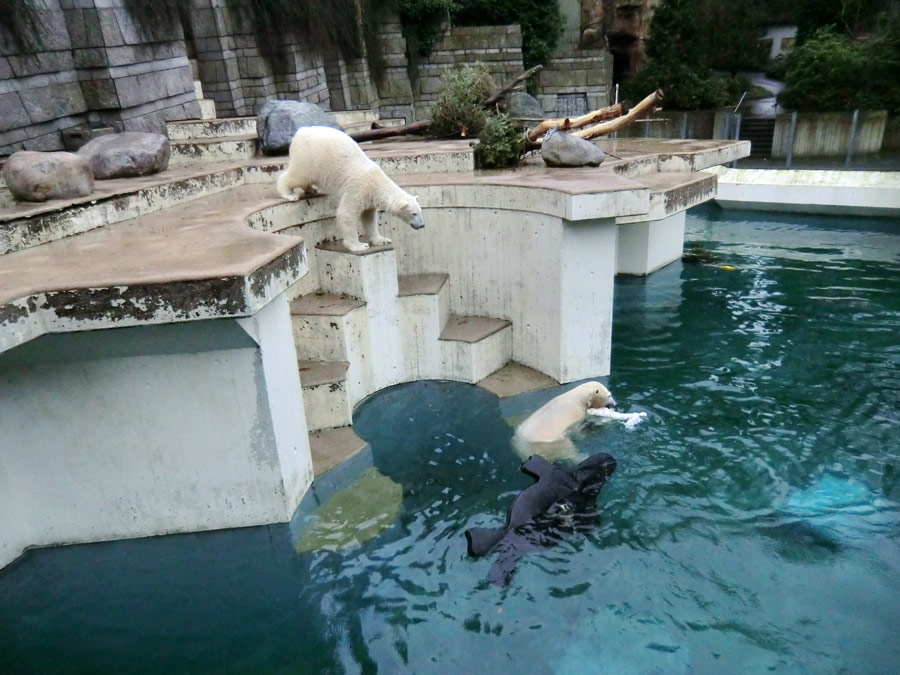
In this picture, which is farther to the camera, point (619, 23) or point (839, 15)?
point (619, 23)

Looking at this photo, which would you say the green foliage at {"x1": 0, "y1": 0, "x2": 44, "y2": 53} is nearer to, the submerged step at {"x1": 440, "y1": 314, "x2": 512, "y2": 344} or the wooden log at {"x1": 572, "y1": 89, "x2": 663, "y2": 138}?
the submerged step at {"x1": 440, "y1": 314, "x2": 512, "y2": 344}

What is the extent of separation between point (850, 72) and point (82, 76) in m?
20.3

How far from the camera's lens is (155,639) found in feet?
14.7

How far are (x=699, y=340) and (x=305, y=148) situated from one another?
5710 millimetres

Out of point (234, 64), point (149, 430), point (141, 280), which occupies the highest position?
point (234, 64)

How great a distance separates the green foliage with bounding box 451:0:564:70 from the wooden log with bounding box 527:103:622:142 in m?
12.9

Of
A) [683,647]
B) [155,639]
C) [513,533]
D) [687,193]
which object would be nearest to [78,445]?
[155,639]

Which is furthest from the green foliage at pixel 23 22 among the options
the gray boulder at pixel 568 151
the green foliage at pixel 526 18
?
the green foliage at pixel 526 18

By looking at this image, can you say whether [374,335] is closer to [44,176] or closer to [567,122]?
[44,176]

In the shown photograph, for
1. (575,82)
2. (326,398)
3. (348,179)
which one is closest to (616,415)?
(326,398)

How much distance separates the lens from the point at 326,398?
6.57m

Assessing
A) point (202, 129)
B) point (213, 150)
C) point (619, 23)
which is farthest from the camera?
point (619, 23)

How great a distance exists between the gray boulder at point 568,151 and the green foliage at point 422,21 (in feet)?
43.8

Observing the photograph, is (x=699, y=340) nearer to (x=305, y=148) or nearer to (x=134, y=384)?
(x=305, y=148)
